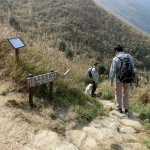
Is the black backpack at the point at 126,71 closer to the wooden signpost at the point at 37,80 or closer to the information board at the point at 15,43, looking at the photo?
the wooden signpost at the point at 37,80

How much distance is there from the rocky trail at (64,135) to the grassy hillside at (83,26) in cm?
2673

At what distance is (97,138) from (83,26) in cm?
3972

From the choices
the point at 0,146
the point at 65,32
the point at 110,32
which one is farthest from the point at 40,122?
the point at 110,32

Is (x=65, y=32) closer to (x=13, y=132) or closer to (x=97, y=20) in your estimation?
(x=97, y=20)

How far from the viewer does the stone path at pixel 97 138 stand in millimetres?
2734

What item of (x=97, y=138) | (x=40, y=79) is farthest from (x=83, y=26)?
(x=97, y=138)

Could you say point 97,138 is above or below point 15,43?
below

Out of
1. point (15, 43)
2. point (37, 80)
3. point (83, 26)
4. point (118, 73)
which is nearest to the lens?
point (37, 80)

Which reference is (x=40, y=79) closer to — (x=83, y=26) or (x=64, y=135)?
(x=64, y=135)

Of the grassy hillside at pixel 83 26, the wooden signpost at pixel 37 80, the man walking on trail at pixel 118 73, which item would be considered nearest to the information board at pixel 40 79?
the wooden signpost at pixel 37 80

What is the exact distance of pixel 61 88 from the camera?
421cm

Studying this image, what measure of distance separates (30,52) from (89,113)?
1.84 metres

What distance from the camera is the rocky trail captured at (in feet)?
8.86

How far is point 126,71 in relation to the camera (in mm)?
4117
